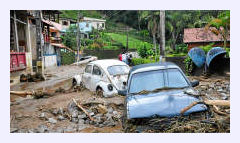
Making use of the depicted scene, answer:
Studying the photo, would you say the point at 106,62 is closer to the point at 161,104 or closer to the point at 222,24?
the point at 161,104

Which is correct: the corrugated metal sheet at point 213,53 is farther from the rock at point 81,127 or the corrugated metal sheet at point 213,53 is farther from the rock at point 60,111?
the rock at point 60,111

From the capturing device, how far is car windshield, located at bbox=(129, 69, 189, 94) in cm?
404

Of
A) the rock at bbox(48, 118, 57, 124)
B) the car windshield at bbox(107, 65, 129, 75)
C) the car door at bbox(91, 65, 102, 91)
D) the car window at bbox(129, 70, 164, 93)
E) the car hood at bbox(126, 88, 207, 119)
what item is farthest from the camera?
the car door at bbox(91, 65, 102, 91)

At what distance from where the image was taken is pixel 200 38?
15.2 feet

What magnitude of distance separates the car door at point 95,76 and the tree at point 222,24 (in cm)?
292

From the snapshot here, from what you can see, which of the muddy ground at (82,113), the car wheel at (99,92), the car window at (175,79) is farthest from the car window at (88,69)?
the car window at (175,79)

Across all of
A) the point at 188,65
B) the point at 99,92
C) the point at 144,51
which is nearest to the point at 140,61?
the point at 144,51

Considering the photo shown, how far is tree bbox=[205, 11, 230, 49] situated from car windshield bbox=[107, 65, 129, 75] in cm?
211

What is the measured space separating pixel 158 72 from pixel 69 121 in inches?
79.2

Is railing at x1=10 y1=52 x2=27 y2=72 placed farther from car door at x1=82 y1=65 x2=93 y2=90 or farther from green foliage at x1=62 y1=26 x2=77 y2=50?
car door at x1=82 y1=65 x2=93 y2=90

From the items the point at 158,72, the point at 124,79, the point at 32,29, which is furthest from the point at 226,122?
the point at 32,29

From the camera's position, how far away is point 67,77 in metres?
5.83

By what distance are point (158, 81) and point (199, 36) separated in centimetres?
138

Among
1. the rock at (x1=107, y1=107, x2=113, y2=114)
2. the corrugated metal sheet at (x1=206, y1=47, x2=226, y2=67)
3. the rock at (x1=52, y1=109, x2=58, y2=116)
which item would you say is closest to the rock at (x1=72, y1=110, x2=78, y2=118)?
the rock at (x1=52, y1=109, x2=58, y2=116)
